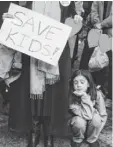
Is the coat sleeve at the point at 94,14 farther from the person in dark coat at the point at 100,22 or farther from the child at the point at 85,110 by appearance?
the child at the point at 85,110

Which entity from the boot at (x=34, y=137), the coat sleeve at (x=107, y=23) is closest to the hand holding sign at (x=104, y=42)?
the coat sleeve at (x=107, y=23)

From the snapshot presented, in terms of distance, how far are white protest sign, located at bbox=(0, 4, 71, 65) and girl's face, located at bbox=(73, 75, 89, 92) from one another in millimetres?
245

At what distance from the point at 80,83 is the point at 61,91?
214 millimetres

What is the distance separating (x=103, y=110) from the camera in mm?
2545

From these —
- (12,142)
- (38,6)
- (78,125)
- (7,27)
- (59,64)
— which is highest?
(38,6)

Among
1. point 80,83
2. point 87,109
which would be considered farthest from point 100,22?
point 87,109

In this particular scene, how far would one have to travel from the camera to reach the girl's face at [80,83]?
8.11 feet

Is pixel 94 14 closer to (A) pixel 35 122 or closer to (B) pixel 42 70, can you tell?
(B) pixel 42 70

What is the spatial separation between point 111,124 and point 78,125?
0.99 meters

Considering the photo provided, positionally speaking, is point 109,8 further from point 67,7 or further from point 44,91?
point 44,91

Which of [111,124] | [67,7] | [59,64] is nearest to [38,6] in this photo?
→ [67,7]

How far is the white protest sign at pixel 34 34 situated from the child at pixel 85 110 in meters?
0.28

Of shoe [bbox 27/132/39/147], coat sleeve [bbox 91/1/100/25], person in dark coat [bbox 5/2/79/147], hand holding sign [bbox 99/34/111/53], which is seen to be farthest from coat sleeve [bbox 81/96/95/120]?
coat sleeve [bbox 91/1/100/25]

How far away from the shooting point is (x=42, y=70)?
7.97 ft
